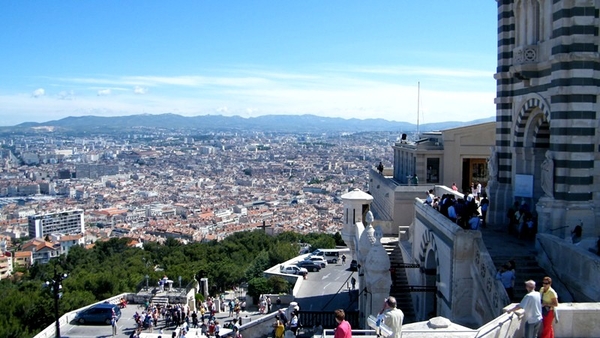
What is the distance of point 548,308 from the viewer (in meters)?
6.94

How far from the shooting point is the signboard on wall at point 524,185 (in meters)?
13.3

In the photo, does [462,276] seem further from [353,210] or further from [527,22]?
[353,210]

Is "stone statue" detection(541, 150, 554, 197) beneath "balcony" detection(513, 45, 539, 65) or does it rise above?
beneath

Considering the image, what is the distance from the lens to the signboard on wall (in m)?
13.3

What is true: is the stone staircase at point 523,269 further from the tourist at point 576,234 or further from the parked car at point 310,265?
the parked car at point 310,265

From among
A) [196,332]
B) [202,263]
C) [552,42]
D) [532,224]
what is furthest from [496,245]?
[202,263]

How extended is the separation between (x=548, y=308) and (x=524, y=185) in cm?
696

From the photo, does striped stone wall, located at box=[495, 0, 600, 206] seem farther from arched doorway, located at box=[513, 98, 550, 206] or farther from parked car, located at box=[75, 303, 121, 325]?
parked car, located at box=[75, 303, 121, 325]

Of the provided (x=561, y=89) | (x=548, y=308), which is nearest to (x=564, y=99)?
(x=561, y=89)

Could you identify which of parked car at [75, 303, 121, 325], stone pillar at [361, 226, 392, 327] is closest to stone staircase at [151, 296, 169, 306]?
parked car at [75, 303, 121, 325]

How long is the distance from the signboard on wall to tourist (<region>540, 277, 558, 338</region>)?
22.4 feet

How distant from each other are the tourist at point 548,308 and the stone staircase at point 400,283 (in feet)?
23.5

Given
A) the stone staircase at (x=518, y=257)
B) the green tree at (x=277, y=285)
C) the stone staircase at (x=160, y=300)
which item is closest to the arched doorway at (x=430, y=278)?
the stone staircase at (x=518, y=257)

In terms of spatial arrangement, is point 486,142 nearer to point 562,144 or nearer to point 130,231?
point 562,144
